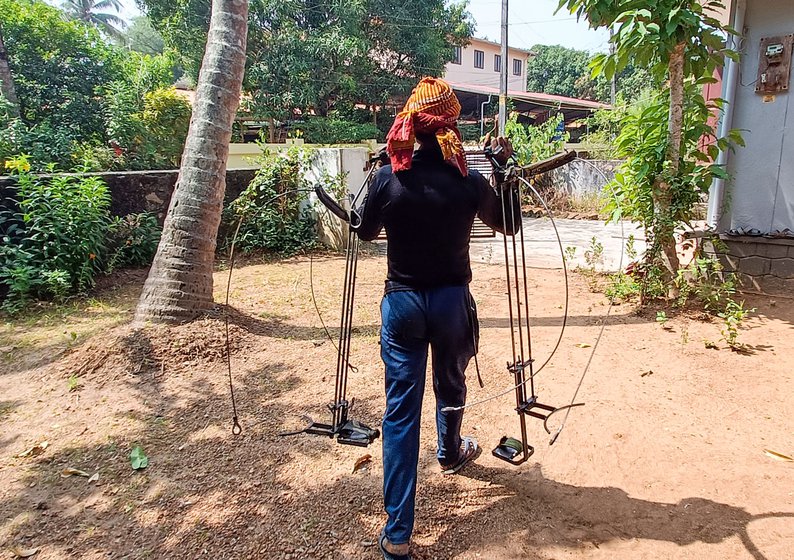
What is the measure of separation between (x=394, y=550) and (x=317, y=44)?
1637 centimetres

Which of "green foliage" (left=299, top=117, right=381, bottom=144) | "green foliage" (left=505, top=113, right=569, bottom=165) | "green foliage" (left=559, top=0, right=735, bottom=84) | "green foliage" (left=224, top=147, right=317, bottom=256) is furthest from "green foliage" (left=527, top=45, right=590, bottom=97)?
"green foliage" (left=559, top=0, right=735, bottom=84)

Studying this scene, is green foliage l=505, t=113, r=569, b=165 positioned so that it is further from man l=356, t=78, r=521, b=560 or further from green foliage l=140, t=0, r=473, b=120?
man l=356, t=78, r=521, b=560

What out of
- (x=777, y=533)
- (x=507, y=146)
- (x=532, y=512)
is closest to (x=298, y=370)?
(x=532, y=512)

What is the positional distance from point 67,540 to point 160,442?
→ 83cm

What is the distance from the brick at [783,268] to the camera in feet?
17.5

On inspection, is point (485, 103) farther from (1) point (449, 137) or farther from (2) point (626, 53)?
(1) point (449, 137)

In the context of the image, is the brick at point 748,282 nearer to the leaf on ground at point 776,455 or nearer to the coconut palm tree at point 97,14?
the leaf on ground at point 776,455

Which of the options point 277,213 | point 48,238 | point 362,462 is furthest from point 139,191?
point 362,462

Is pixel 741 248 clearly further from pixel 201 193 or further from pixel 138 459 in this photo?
pixel 138 459

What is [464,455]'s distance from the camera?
2.78 metres

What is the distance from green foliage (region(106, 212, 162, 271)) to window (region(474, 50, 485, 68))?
106 ft

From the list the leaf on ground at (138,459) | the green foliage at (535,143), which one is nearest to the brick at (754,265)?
the leaf on ground at (138,459)

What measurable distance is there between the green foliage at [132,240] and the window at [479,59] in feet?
106

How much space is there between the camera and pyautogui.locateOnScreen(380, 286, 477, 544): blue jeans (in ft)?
7.02
